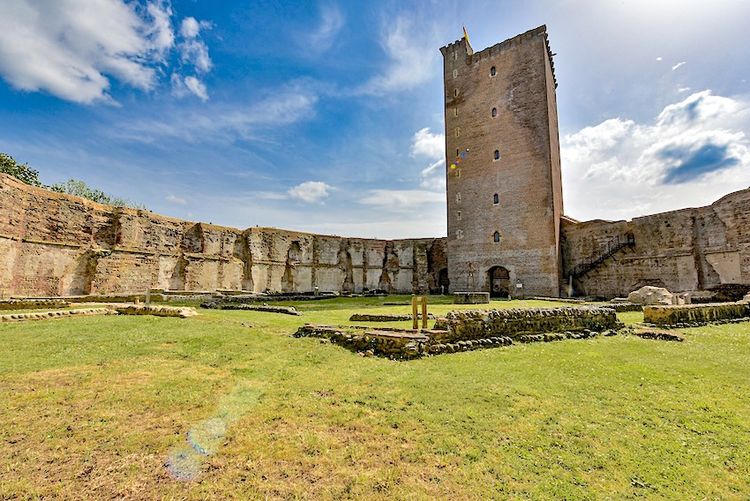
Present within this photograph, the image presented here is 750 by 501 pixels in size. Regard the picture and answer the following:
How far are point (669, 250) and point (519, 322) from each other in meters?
20.3

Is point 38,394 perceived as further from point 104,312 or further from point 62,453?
point 104,312

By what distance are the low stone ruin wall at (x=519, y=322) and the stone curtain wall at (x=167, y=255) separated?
2372cm

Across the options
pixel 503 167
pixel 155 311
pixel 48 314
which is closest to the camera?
pixel 48 314

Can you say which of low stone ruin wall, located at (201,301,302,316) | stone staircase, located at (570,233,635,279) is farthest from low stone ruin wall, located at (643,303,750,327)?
stone staircase, located at (570,233,635,279)

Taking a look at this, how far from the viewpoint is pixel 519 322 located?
378 inches

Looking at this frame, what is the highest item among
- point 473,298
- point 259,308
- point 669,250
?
point 669,250

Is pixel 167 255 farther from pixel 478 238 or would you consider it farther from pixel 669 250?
pixel 669 250

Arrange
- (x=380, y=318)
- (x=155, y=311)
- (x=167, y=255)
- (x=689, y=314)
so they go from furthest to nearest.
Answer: (x=167, y=255) < (x=155, y=311) < (x=380, y=318) < (x=689, y=314)

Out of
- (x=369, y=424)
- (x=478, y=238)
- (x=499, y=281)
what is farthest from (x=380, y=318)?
(x=499, y=281)

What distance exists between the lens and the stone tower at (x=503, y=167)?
2744 cm

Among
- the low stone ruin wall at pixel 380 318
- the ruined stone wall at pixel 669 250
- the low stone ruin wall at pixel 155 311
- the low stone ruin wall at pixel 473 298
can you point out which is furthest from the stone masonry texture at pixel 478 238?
the low stone ruin wall at pixel 380 318

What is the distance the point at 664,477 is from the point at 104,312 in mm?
15907

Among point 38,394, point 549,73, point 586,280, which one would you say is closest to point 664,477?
point 38,394

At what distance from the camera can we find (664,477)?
10.6ft
